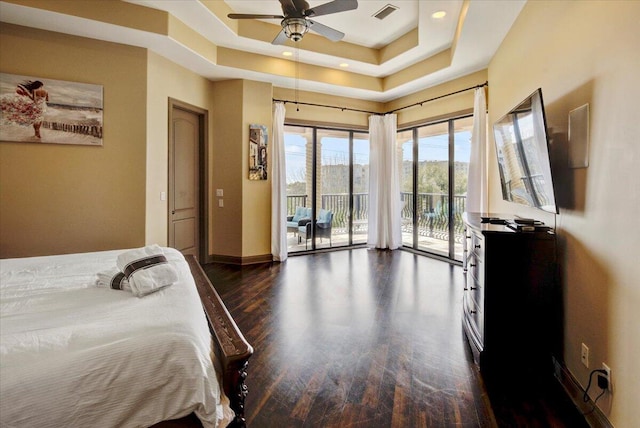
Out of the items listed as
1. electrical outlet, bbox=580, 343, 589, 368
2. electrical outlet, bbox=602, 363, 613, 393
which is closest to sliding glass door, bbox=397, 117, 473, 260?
electrical outlet, bbox=580, 343, 589, 368

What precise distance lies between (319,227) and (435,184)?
2.22 m

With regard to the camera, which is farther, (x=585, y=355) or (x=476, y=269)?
(x=476, y=269)

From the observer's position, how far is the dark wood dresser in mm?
2213

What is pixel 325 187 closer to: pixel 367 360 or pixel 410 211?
pixel 410 211

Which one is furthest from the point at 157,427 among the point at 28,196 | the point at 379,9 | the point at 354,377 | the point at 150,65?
the point at 379,9

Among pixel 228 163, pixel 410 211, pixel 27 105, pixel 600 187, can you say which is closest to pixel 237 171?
pixel 228 163

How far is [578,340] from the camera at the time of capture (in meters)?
2.02

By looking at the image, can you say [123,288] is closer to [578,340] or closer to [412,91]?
[578,340]

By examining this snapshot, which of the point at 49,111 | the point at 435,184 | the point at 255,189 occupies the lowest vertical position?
the point at 255,189

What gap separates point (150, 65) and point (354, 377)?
4.01 m

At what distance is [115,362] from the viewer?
115 cm

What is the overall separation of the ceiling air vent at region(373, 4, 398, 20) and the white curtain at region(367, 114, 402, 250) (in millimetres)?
2145

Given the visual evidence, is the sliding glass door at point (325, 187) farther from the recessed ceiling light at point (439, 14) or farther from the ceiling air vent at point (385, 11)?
the recessed ceiling light at point (439, 14)

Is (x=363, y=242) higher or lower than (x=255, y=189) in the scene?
lower
